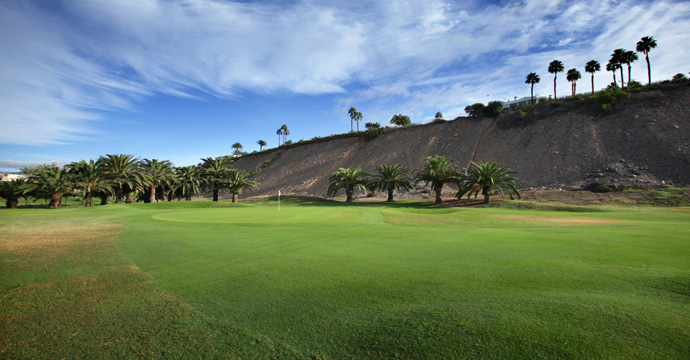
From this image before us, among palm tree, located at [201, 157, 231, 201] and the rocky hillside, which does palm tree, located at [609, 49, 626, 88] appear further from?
palm tree, located at [201, 157, 231, 201]

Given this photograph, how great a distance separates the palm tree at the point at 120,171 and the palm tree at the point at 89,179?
75 cm

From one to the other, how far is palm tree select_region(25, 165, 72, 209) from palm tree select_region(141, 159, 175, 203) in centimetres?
852

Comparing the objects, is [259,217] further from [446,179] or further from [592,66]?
[592,66]

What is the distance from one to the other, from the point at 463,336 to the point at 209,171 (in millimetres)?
53399

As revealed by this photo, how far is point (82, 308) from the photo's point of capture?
197 inches

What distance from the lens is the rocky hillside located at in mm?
44281

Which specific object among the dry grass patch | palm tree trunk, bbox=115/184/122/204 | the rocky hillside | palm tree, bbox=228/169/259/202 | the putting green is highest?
the rocky hillside

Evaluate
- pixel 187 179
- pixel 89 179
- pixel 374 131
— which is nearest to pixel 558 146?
pixel 374 131

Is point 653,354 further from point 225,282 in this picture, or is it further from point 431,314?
point 225,282

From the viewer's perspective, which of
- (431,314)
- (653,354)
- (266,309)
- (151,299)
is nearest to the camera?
(653,354)

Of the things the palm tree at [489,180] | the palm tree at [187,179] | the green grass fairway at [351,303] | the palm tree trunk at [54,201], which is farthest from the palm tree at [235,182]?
the green grass fairway at [351,303]

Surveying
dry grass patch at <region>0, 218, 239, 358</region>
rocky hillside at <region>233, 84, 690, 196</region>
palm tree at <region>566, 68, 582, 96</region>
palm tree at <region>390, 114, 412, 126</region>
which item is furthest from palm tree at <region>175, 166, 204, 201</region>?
palm tree at <region>566, 68, 582, 96</region>

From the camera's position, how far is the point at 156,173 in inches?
1842

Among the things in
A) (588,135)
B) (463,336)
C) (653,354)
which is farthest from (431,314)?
(588,135)
